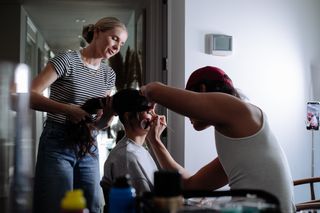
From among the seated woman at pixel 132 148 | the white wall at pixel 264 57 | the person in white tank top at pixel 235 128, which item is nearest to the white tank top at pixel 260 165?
the person in white tank top at pixel 235 128

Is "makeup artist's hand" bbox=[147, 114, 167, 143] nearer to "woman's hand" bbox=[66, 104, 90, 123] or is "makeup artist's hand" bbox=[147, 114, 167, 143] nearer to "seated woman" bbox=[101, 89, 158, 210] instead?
"seated woman" bbox=[101, 89, 158, 210]

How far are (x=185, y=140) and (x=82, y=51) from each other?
0.81m

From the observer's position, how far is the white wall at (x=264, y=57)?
2.19 m

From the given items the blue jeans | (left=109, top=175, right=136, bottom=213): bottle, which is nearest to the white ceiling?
the blue jeans

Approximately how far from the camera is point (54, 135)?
5.19 ft

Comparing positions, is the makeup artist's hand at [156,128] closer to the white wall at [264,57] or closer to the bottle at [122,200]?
the bottle at [122,200]

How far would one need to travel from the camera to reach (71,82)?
5.40 ft

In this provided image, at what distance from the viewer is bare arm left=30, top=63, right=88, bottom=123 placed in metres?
1.51

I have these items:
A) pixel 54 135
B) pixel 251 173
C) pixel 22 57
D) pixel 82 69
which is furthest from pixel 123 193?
pixel 22 57

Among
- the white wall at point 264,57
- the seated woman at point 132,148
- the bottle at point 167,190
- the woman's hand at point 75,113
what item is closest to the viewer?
the bottle at point 167,190

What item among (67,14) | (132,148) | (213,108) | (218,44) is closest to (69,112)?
(132,148)

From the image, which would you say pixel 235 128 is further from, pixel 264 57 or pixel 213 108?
pixel 264 57

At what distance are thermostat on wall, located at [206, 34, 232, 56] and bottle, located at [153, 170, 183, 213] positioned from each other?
1581 millimetres

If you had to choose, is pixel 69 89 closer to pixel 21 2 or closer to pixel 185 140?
pixel 185 140
